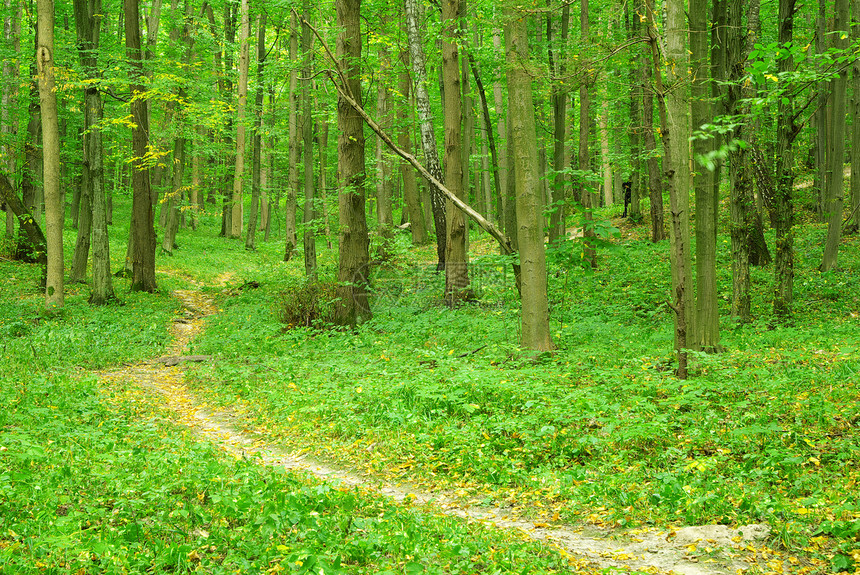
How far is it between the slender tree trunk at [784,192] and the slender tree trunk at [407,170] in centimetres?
827

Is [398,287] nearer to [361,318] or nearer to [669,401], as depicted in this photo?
[361,318]

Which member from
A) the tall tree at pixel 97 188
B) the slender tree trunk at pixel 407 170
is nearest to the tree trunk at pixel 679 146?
the slender tree trunk at pixel 407 170

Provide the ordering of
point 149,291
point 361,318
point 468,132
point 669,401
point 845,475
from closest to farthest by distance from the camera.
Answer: point 845,475, point 669,401, point 361,318, point 149,291, point 468,132

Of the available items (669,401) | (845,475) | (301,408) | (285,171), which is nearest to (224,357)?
(301,408)

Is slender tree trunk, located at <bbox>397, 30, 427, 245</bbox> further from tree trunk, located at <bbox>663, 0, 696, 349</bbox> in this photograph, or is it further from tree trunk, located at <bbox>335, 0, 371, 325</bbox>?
tree trunk, located at <bbox>663, 0, 696, 349</bbox>

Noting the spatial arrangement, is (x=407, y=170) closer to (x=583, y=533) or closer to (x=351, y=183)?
(x=351, y=183)

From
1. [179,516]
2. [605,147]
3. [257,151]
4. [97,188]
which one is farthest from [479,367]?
[257,151]

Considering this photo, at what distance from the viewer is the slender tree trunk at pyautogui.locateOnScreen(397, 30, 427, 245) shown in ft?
63.5

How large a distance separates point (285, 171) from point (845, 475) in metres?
34.6

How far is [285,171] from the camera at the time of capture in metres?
36.1

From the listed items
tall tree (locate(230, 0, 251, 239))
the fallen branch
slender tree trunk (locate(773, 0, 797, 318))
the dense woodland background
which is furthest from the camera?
tall tree (locate(230, 0, 251, 239))

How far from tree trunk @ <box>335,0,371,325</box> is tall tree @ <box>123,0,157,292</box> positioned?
6680 mm

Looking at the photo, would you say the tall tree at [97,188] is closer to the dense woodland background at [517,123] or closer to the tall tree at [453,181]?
the dense woodland background at [517,123]

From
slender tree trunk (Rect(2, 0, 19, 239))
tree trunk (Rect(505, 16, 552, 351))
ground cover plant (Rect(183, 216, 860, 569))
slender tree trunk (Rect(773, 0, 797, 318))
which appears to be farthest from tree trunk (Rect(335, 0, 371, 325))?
slender tree trunk (Rect(2, 0, 19, 239))
